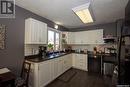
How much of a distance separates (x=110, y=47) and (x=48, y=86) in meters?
3.61

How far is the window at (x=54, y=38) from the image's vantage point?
4443 millimetres

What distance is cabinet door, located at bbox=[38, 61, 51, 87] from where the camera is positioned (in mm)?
2595

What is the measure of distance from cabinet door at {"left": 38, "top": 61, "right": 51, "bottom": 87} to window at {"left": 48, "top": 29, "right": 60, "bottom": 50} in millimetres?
1702

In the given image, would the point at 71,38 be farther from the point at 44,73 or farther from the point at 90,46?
the point at 44,73

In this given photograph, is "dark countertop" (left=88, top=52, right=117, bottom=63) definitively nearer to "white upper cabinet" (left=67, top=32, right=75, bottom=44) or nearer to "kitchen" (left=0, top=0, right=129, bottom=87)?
"kitchen" (left=0, top=0, right=129, bottom=87)

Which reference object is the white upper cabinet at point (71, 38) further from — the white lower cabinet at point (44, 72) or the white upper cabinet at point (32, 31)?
the white upper cabinet at point (32, 31)

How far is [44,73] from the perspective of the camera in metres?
2.75

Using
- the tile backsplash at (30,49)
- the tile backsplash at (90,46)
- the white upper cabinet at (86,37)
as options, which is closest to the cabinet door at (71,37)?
the white upper cabinet at (86,37)

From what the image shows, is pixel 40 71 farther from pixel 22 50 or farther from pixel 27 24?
pixel 27 24

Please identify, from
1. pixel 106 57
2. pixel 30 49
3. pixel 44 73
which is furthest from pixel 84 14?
pixel 106 57

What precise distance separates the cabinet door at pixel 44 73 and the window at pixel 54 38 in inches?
67.0

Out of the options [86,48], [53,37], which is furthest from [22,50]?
[86,48]

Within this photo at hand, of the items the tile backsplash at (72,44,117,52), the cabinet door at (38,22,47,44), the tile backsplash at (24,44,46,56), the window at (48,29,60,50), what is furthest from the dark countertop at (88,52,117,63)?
the tile backsplash at (24,44,46,56)

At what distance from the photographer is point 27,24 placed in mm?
2811
